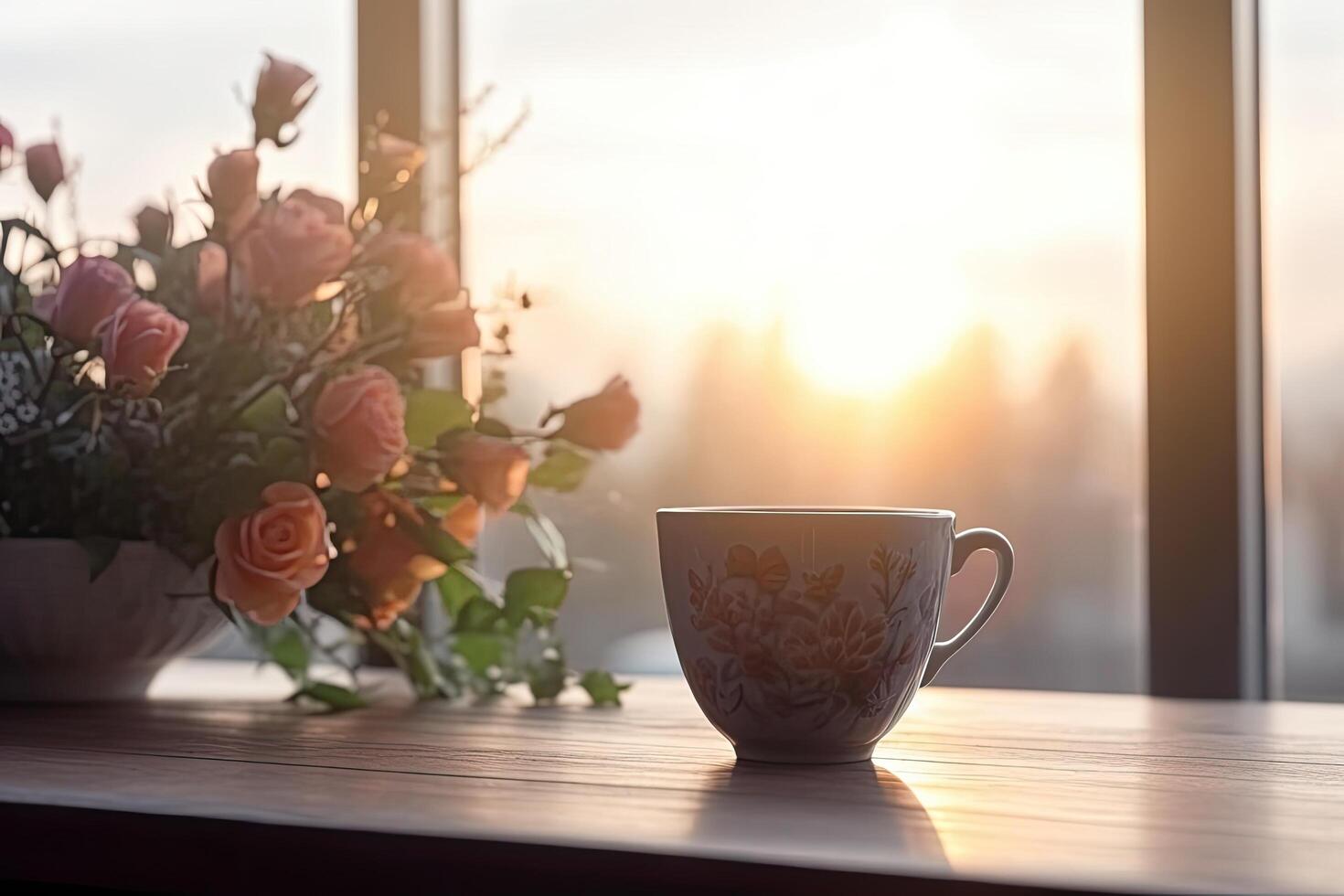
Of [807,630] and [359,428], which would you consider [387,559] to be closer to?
[359,428]

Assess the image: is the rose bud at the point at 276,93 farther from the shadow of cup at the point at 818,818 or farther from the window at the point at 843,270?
the shadow of cup at the point at 818,818

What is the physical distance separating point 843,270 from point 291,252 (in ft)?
1.71

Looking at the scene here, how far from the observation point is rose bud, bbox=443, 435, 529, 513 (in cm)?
88

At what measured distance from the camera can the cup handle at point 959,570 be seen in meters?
0.70

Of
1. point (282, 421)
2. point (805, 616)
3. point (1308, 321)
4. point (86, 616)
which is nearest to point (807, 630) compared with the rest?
point (805, 616)

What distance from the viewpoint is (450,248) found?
49.9 inches

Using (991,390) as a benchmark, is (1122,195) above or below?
above

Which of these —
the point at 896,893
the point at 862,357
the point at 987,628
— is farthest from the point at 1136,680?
the point at 896,893

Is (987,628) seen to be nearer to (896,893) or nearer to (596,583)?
(596,583)

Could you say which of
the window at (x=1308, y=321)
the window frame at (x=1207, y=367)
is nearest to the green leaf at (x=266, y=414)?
the window frame at (x=1207, y=367)

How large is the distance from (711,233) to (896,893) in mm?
837

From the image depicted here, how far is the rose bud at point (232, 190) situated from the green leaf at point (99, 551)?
209mm

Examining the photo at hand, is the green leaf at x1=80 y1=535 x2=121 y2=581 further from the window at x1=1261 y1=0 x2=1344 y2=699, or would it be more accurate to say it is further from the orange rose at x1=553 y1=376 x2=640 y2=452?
the window at x1=1261 y1=0 x2=1344 y2=699

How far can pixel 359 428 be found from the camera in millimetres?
810
